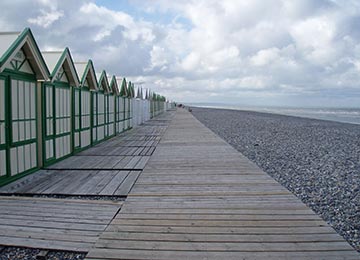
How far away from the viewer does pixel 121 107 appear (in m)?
14.7

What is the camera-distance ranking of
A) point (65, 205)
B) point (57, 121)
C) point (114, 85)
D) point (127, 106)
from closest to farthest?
point (65, 205) → point (57, 121) → point (114, 85) → point (127, 106)

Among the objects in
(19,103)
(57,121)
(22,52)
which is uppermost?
(22,52)

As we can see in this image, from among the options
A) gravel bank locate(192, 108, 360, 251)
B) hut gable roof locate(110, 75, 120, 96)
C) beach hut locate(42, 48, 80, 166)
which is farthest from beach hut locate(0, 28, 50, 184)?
hut gable roof locate(110, 75, 120, 96)

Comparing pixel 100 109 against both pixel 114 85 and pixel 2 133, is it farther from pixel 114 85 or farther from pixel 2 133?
pixel 2 133

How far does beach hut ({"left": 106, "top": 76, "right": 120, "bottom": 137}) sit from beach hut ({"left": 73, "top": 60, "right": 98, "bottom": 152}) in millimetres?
2263

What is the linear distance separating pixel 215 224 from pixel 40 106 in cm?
485

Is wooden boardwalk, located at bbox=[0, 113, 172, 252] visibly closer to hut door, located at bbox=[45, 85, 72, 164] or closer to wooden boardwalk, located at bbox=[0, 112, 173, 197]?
wooden boardwalk, located at bbox=[0, 112, 173, 197]

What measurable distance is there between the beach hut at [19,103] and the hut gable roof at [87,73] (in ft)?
8.27

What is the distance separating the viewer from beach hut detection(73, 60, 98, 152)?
8.71 m

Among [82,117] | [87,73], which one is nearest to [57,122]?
[82,117]

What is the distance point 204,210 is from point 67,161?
4755 millimetres

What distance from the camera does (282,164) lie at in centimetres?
762

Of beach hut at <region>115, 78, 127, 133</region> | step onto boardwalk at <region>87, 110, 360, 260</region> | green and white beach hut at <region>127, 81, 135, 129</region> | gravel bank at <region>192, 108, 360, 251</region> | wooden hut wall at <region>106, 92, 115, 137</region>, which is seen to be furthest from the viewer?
green and white beach hut at <region>127, 81, 135, 129</region>

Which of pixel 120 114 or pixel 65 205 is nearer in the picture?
pixel 65 205
